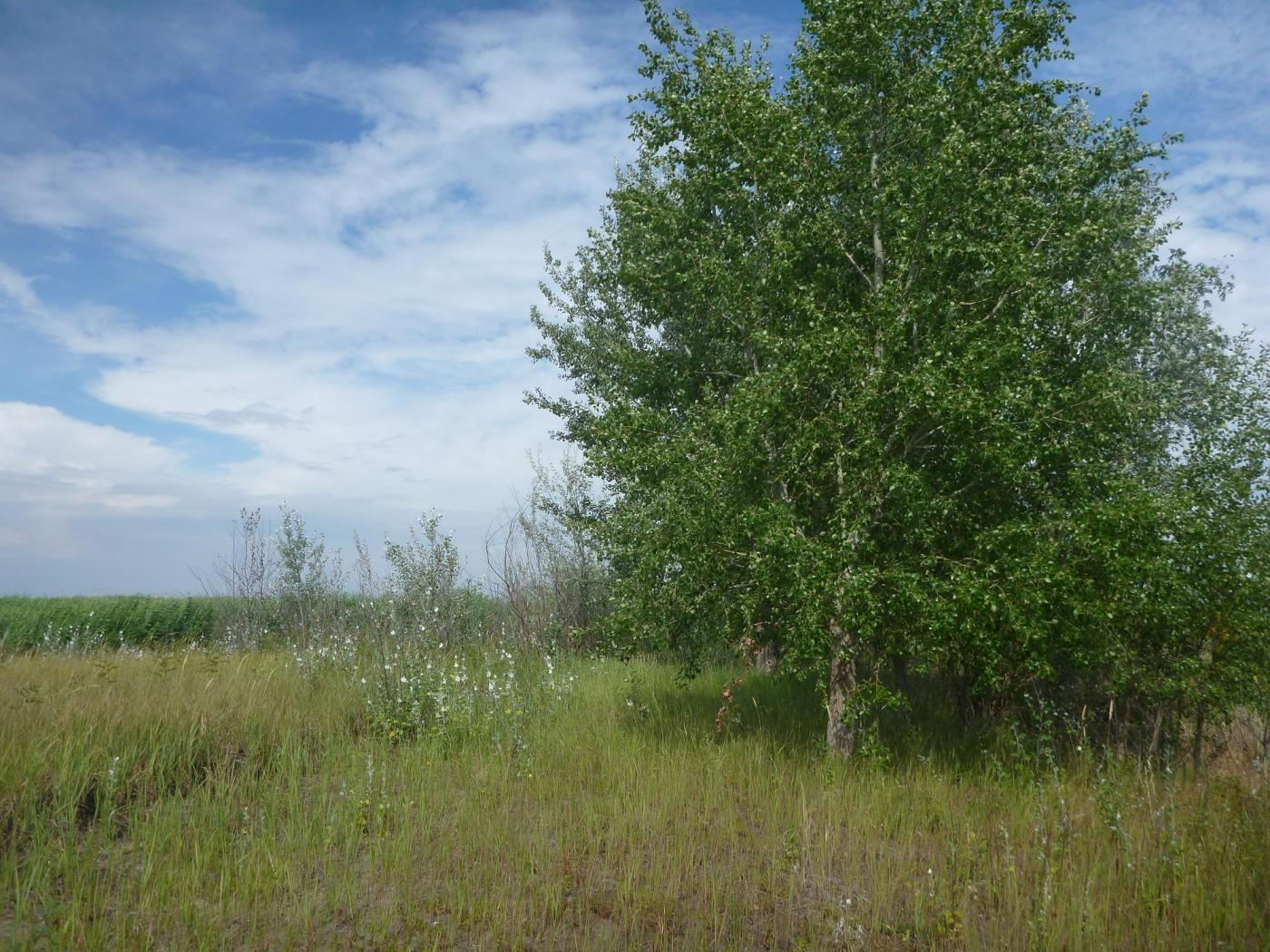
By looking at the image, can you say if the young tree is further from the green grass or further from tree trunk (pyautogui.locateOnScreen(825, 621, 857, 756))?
the green grass

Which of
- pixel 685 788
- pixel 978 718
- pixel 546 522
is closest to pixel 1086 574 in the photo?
pixel 978 718

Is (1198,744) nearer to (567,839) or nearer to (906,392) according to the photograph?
(906,392)

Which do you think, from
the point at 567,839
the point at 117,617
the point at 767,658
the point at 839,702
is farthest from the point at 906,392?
the point at 117,617

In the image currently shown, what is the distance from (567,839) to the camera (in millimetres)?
7750

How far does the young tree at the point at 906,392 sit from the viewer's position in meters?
8.90

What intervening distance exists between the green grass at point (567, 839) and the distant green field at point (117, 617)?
12.3 meters

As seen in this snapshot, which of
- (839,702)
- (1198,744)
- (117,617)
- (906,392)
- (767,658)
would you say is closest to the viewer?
(906,392)

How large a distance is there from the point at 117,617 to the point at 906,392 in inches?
879

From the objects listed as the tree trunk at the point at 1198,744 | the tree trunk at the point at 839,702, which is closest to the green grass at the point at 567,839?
the tree trunk at the point at 839,702

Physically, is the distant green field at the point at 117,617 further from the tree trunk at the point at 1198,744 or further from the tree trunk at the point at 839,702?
the tree trunk at the point at 1198,744

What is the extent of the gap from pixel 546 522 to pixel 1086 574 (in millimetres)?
12278

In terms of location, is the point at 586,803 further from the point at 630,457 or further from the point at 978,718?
the point at 978,718

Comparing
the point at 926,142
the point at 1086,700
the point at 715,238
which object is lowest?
the point at 1086,700

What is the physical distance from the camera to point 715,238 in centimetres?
1160
